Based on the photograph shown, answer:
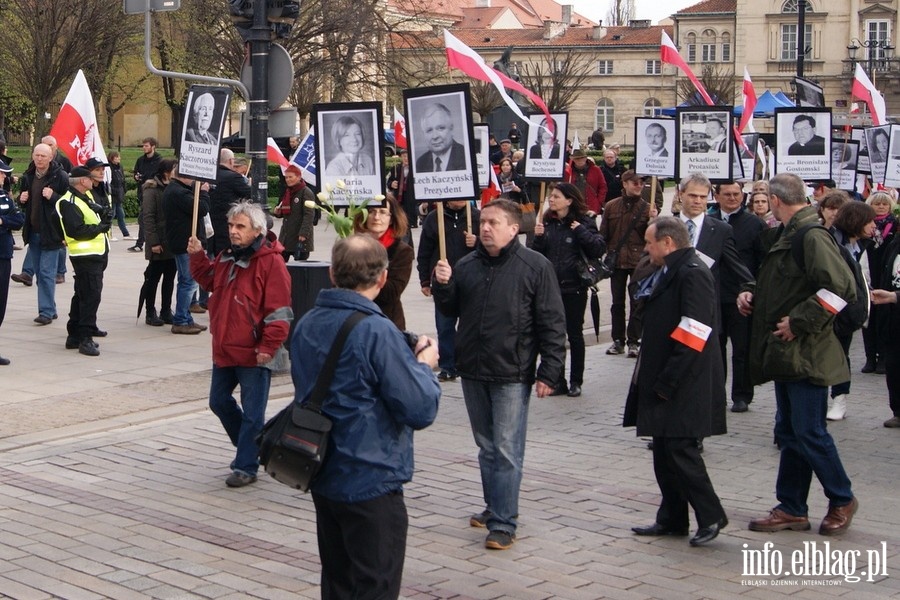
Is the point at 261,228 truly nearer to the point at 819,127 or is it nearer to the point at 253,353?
the point at 253,353

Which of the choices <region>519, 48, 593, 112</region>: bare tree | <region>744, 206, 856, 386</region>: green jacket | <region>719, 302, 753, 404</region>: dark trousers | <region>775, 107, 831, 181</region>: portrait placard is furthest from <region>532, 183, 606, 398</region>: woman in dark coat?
<region>519, 48, 593, 112</region>: bare tree

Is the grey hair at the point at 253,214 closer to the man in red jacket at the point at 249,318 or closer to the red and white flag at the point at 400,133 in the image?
the man in red jacket at the point at 249,318

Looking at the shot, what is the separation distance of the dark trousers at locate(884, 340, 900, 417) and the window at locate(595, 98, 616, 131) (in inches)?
Result: 3711

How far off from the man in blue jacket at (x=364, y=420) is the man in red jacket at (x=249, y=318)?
9.62ft

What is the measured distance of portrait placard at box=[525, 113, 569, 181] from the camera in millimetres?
13375

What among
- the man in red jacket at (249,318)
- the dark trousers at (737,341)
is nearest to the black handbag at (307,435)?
the man in red jacket at (249,318)

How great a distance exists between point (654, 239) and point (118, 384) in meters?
5.80

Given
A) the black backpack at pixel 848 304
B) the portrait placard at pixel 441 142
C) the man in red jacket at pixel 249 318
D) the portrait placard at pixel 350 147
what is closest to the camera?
the black backpack at pixel 848 304

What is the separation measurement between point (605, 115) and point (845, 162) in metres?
88.2

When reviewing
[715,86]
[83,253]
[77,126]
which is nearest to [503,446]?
[83,253]

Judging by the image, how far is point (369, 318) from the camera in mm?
4504

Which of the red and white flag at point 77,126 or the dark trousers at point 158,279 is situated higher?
the red and white flag at point 77,126

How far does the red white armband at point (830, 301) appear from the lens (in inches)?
258

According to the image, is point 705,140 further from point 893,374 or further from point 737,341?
point 893,374
